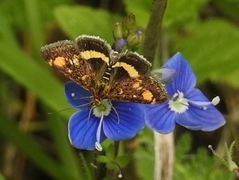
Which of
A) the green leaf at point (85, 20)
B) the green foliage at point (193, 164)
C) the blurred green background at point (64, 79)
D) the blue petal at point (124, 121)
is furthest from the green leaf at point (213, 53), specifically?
the blue petal at point (124, 121)

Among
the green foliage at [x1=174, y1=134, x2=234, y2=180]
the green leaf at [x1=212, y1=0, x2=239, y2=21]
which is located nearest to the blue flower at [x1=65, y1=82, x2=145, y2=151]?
the green foliage at [x1=174, y1=134, x2=234, y2=180]

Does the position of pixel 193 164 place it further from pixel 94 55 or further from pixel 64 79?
pixel 64 79

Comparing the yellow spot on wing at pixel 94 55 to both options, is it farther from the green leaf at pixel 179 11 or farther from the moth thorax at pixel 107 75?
the green leaf at pixel 179 11

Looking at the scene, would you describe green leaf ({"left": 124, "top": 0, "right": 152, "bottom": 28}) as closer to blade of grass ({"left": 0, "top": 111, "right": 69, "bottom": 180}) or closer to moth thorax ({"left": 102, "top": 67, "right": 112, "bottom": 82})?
blade of grass ({"left": 0, "top": 111, "right": 69, "bottom": 180})

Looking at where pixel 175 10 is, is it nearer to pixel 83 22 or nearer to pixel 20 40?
pixel 83 22

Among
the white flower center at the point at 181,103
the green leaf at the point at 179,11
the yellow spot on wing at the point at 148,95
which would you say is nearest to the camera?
the yellow spot on wing at the point at 148,95

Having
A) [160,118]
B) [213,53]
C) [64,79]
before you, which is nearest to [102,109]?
[160,118]

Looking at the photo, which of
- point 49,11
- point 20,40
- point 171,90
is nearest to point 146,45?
point 171,90
